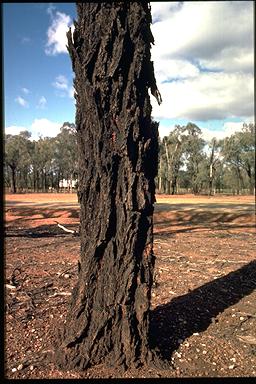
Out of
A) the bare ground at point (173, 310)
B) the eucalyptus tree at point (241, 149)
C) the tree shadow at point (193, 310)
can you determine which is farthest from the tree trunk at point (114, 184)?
the eucalyptus tree at point (241, 149)

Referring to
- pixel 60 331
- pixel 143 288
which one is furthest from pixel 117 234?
pixel 60 331

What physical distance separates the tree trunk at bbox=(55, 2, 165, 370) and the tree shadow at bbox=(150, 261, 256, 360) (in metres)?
0.50

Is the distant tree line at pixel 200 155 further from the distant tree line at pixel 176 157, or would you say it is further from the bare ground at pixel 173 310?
the bare ground at pixel 173 310

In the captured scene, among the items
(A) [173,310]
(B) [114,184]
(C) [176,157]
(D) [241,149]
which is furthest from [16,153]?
(B) [114,184]

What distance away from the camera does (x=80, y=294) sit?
3803mm

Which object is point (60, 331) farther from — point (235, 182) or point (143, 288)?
point (235, 182)

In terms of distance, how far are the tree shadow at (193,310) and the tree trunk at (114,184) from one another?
1.63 ft

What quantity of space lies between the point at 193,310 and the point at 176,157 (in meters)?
62.8

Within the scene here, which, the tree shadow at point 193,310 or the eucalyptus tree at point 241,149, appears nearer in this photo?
the tree shadow at point 193,310

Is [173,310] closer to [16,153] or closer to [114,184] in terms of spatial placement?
[114,184]

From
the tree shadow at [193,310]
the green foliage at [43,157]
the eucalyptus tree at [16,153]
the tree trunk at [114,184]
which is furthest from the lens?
the green foliage at [43,157]

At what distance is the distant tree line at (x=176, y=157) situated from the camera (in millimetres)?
66250

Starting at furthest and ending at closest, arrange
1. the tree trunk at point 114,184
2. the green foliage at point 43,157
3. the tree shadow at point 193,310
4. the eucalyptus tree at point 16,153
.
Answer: the green foliage at point 43,157, the eucalyptus tree at point 16,153, the tree shadow at point 193,310, the tree trunk at point 114,184

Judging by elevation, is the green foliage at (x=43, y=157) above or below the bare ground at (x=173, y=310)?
above
